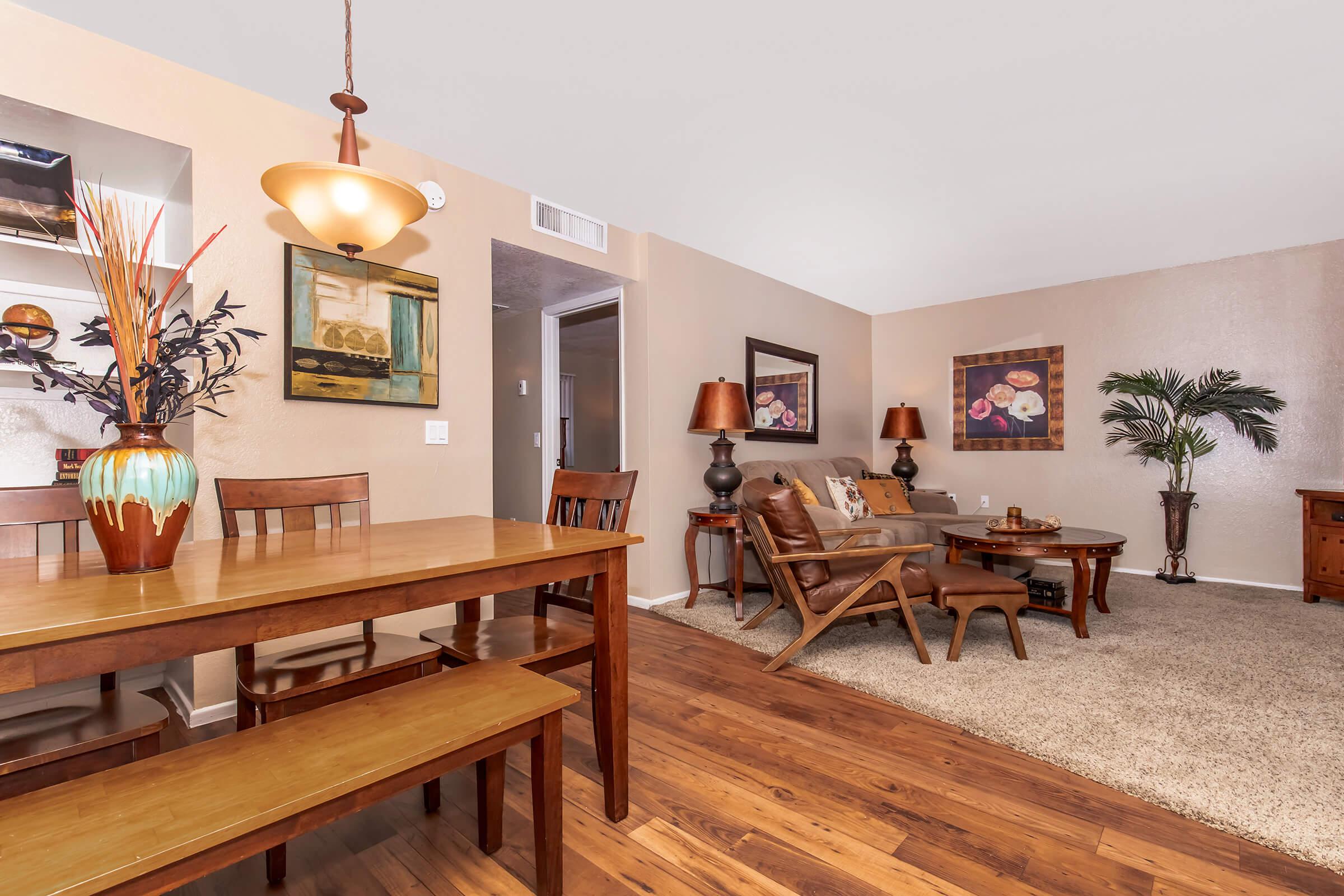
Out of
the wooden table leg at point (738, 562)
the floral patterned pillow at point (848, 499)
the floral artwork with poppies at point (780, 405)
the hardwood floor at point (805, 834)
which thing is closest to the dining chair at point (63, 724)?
the hardwood floor at point (805, 834)

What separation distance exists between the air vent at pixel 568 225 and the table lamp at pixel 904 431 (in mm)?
3425

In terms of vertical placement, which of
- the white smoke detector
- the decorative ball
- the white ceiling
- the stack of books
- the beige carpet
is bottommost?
the beige carpet

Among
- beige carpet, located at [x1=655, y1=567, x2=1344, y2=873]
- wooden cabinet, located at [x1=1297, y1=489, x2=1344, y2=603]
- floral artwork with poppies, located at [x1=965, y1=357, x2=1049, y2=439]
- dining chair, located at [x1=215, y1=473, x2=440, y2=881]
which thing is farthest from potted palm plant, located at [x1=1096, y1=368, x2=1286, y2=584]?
dining chair, located at [x1=215, y1=473, x2=440, y2=881]

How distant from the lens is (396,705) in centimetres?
128

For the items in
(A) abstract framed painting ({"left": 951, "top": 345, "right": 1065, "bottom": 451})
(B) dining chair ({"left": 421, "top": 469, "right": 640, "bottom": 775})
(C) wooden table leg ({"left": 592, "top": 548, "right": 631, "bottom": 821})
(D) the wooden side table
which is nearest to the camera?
(C) wooden table leg ({"left": 592, "top": 548, "right": 631, "bottom": 821})

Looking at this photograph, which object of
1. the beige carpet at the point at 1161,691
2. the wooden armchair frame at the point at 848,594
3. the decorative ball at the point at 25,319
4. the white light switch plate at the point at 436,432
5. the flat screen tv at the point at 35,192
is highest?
the flat screen tv at the point at 35,192

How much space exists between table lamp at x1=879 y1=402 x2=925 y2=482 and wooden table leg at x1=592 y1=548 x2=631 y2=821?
4.73m

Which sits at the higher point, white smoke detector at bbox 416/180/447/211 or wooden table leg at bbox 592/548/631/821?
white smoke detector at bbox 416/180/447/211

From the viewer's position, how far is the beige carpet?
1775 mm

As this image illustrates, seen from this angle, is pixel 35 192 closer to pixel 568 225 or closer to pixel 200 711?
pixel 200 711

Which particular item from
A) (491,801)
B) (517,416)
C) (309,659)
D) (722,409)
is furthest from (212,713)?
(517,416)

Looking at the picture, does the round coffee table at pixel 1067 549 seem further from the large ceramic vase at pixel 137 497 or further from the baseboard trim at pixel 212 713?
the baseboard trim at pixel 212 713

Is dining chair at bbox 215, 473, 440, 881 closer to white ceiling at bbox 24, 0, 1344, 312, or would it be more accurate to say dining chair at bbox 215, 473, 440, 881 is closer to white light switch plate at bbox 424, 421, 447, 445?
white light switch plate at bbox 424, 421, 447, 445

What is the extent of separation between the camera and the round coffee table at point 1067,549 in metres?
3.20
